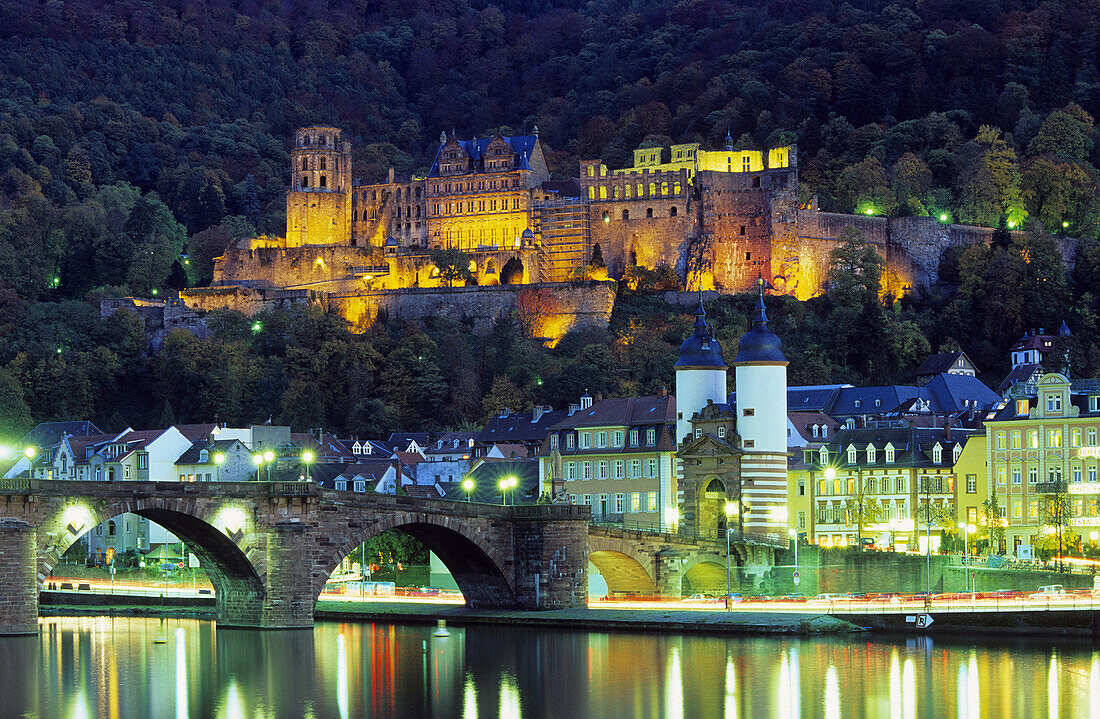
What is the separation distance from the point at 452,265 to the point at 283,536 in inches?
3260

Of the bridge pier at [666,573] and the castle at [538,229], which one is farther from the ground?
the castle at [538,229]

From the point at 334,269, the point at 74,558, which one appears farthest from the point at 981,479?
the point at 334,269

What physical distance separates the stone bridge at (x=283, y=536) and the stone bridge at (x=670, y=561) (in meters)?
3.00

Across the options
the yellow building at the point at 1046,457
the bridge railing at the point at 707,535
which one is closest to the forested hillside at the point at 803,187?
the yellow building at the point at 1046,457

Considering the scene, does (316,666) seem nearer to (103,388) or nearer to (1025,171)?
(103,388)

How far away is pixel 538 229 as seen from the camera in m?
149

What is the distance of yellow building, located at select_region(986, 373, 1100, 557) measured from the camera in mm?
80750

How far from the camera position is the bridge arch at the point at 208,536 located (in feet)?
Result: 196

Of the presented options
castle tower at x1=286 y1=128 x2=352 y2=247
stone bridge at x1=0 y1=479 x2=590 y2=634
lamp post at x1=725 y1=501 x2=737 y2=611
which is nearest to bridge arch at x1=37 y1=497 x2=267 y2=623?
stone bridge at x1=0 y1=479 x2=590 y2=634

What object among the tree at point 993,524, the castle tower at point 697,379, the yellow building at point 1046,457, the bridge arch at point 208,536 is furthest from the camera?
the tree at point 993,524

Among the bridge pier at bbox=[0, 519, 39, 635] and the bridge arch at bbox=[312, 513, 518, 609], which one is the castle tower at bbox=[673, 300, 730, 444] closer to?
the bridge arch at bbox=[312, 513, 518, 609]

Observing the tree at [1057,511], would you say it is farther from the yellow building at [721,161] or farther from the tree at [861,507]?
the yellow building at [721,161]

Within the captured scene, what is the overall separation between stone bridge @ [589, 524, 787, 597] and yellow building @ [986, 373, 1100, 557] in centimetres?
1260

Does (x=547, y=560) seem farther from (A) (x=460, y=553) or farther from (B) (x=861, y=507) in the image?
(B) (x=861, y=507)
